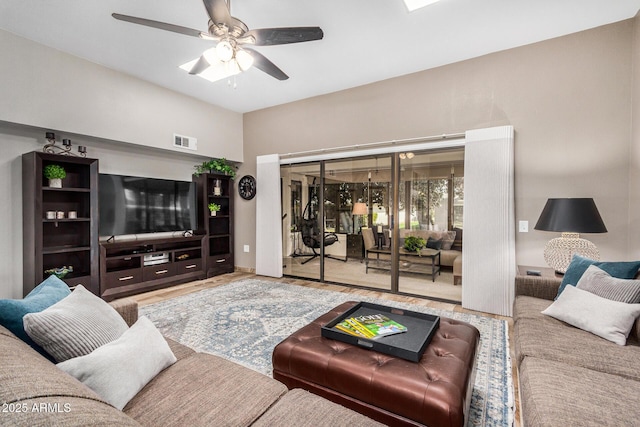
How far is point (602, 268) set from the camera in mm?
2107

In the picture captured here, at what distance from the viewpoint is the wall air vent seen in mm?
4508

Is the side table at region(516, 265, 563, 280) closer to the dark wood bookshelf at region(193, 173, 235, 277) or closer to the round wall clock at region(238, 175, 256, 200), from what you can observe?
the round wall clock at region(238, 175, 256, 200)

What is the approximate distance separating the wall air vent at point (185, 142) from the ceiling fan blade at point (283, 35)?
268 cm

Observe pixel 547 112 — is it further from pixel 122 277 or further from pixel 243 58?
pixel 122 277

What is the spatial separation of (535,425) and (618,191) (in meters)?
2.95

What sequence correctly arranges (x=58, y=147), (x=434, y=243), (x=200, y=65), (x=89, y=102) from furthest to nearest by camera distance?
(x=434, y=243) → (x=89, y=102) → (x=58, y=147) → (x=200, y=65)

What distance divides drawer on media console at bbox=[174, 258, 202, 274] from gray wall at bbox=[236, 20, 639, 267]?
11.4 feet

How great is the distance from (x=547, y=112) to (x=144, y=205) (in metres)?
5.26

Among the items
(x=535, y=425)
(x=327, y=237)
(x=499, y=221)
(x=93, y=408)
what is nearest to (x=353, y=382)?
(x=535, y=425)

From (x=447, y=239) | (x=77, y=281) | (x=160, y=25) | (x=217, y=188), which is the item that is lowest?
(x=77, y=281)

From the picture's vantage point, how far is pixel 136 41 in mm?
3176

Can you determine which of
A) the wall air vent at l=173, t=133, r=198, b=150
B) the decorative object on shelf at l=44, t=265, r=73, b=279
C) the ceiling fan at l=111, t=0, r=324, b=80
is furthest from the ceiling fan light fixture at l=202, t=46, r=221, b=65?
the decorative object on shelf at l=44, t=265, r=73, b=279

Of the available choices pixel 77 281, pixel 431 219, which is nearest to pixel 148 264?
pixel 77 281

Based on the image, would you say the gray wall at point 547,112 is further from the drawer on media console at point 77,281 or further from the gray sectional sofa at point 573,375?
the drawer on media console at point 77,281
